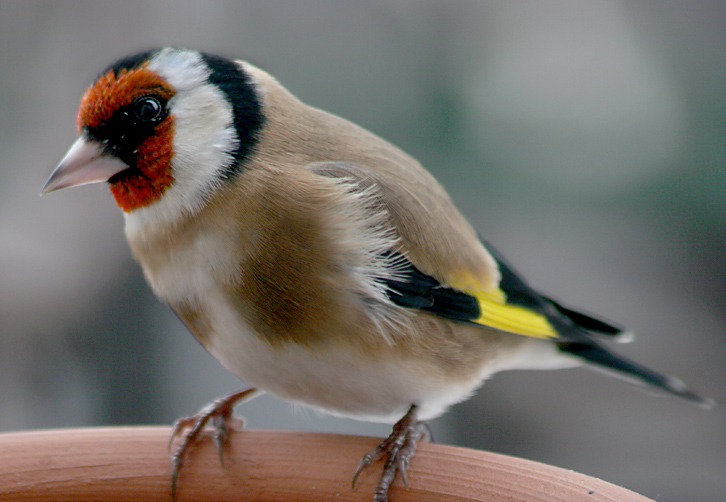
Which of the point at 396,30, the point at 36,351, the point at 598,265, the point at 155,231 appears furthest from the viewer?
the point at 598,265

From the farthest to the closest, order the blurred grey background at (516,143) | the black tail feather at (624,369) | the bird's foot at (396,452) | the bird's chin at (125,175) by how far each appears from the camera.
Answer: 1. the blurred grey background at (516,143)
2. the black tail feather at (624,369)
3. the bird's chin at (125,175)
4. the bird's foot at (396,452)

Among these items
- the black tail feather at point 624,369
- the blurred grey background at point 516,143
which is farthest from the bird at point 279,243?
the blurred grey background at point 516,143

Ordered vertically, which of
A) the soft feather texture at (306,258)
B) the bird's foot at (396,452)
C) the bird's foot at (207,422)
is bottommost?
the bird's foot at (207,422)

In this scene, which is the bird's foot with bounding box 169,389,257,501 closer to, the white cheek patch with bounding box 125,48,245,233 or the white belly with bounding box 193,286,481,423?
the white belly with bounding box 193,286,481,423

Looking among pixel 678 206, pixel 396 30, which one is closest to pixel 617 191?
pixel 678 206

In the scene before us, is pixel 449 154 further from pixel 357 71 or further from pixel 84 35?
pixel 84 35

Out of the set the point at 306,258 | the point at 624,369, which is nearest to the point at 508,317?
the point at 624,369

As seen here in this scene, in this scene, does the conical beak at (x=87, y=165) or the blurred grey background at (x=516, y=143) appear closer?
the conical beak at (x=87, y=165)

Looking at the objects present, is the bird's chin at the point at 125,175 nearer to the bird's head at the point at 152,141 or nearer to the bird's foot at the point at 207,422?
the bird's head at the point at 152,141

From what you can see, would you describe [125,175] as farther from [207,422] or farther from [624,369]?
[624,369]
